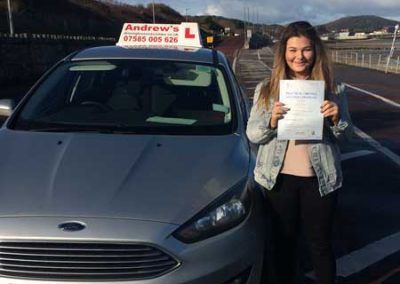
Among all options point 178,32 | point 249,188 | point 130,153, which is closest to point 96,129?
point 130,153

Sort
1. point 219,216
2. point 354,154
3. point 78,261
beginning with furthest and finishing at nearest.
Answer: point 354,154 < point 219,216 < point 78,261

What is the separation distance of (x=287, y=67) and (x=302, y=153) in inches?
18.1

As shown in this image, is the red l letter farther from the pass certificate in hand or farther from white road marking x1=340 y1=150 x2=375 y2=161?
the pass certificate in hand

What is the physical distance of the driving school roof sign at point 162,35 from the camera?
624 centimetres

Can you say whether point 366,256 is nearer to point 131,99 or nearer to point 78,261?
point 131,99

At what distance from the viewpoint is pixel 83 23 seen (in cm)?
6669

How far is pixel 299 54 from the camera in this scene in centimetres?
329

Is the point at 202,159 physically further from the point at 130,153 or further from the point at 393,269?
the point at 393,269

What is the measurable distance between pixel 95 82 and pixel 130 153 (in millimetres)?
1340

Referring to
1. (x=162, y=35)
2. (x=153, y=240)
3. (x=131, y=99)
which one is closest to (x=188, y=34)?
(x=162, y=35)

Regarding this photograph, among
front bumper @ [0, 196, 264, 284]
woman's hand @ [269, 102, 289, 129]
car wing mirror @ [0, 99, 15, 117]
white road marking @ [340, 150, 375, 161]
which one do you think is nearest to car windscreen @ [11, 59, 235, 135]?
car wing mirror @ [0, 99, 15, 117]

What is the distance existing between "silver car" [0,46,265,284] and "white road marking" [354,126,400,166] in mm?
4463

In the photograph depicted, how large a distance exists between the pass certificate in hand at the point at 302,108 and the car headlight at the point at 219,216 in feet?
1.30

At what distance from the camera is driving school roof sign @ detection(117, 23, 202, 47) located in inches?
246
